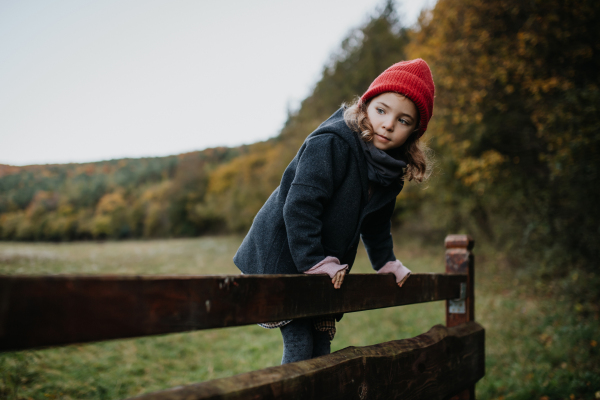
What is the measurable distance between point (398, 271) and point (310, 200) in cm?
56

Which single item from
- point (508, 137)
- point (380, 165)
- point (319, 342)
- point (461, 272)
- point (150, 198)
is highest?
point (150, 198)

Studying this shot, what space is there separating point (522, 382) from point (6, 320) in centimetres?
452

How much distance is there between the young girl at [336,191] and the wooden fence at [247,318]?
9.3 inches

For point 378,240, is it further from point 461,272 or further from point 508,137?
point 508,137

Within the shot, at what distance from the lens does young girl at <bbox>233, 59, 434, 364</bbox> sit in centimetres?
154

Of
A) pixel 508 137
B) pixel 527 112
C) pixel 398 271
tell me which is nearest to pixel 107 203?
pixel 508 137

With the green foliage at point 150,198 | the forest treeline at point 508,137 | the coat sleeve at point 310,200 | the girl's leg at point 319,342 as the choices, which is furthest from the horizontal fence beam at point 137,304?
the green foliage at point 150,198

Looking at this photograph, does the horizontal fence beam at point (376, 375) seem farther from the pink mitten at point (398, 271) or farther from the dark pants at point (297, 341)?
the dark pants at point (297, 341)

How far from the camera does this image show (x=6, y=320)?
0.62 m

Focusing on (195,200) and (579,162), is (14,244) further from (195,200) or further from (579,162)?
(195,200)

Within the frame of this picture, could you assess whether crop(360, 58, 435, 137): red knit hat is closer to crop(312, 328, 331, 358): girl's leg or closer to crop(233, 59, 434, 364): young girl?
crop(233, 59, 434, 364): young girl

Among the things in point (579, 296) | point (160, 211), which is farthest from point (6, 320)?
point (160, 211)

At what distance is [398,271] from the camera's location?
5.79 feet

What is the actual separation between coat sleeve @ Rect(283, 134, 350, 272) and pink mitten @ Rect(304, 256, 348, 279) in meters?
0.04
